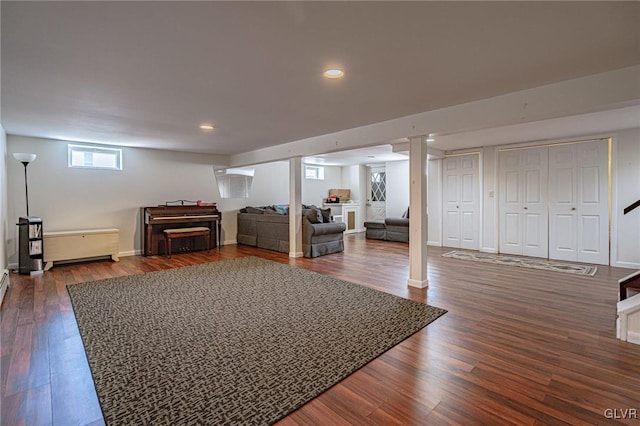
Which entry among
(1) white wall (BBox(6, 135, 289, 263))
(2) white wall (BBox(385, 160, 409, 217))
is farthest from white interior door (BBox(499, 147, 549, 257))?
(1) white wall (BBox(6, 135, 289, 263))

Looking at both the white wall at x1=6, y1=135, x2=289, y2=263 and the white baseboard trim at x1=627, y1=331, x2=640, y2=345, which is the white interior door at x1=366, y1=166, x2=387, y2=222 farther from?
the white baseboard trim at x1=627, y1=331, x2=640, y2=345

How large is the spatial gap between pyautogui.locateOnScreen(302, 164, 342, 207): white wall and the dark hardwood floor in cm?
592

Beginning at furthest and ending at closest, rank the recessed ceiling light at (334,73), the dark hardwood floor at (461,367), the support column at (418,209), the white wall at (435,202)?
the white wall at (435,202) → the support column at (418,209) → the recessed ceiling light at (334,73) → the dark hardwood floor at (461,367)

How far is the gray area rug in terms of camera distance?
1.69 metres

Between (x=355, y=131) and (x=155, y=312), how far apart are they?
3468mm

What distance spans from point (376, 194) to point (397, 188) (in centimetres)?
122

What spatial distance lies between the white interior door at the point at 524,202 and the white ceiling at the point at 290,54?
2.01m

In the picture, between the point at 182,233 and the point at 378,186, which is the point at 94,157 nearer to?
the point at 182,233

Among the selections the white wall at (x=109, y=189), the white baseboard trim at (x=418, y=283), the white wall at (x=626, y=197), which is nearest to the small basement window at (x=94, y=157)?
the white wall at (x=109, y=189)

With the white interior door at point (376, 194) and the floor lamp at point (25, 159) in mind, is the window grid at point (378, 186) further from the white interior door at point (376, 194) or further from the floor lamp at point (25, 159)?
the floor lamp at point (25, 159)

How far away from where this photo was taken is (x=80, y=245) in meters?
5.14

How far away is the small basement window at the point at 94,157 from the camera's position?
219 inches

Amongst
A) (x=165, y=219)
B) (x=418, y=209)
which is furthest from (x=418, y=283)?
(x=165, y=219)

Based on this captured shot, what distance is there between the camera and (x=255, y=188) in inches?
319
